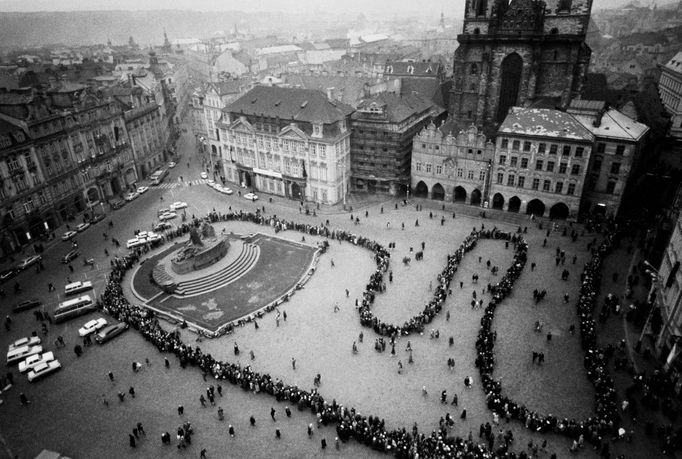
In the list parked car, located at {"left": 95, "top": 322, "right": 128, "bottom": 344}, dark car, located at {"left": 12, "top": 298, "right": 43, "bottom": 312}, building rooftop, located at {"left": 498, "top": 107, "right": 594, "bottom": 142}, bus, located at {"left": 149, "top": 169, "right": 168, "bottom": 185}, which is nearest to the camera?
parked car, located at {"left": 95, "top": 322, "right": 128, "bottom": 344}

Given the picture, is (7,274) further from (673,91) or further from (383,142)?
(673,91)

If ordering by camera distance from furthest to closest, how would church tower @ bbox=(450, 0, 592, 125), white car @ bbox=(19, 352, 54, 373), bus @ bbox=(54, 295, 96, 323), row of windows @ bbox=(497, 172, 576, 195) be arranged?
church tower @ bbox=(450, 0, 592, 125) → row of windows @ bbox=(497, 172, 576, 195) → bus @ bbox=(54, 295, 96, 323) → white car @ bbox=(19, 352, 54, 373)

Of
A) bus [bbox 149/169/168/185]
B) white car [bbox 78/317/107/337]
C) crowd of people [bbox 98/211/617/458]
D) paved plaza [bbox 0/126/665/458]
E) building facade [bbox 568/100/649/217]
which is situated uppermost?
building facade [bbox 568/100/649/217]

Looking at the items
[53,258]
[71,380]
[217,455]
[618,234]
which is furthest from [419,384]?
[53,258]

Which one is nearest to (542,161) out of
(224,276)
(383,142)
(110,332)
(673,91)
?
(383,142)

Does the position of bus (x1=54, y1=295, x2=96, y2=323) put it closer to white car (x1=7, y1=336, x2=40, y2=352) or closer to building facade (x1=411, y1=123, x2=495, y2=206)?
white car (x1=7, y1=336, x2=40, y2=352)

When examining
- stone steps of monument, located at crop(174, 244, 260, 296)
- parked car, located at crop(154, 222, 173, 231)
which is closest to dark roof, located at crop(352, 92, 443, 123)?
stone steps of monument, located at crop(174, 244, 260, 296)

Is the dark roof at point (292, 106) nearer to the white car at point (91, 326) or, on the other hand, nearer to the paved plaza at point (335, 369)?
the paved plaza at point (335, 369)
